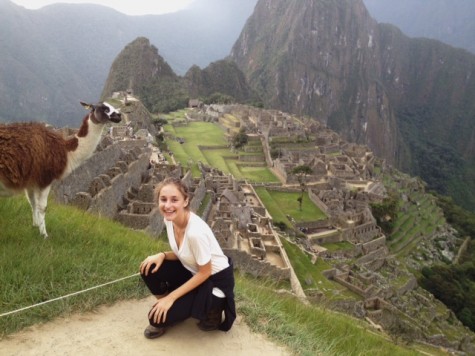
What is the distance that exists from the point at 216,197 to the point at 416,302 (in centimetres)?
1059

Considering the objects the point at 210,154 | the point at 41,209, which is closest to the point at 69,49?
the point at 210,154

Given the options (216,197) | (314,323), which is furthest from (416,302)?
(314,323)

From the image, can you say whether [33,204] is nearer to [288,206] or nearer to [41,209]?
[41,209]

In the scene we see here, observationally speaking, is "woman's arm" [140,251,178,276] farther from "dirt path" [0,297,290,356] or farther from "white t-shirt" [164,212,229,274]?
"dirt path" [0,297,290,356]

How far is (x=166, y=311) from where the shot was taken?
10.8 ft

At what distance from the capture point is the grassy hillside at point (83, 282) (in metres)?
3.62

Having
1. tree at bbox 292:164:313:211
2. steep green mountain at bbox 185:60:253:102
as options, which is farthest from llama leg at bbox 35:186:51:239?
steep green mountain at bbox 185:60:253:102

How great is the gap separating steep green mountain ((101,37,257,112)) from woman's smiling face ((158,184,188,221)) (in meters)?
57.2

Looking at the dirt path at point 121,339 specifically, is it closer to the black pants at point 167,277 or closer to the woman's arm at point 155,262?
the black pants at point 167,277

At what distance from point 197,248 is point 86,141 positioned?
2458 millimetres

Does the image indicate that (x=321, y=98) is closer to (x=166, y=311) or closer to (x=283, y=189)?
(x=283, y=189)

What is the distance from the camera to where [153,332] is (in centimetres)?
339

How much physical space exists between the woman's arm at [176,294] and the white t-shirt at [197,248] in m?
0.08

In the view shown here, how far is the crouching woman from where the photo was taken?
3.34 metres
